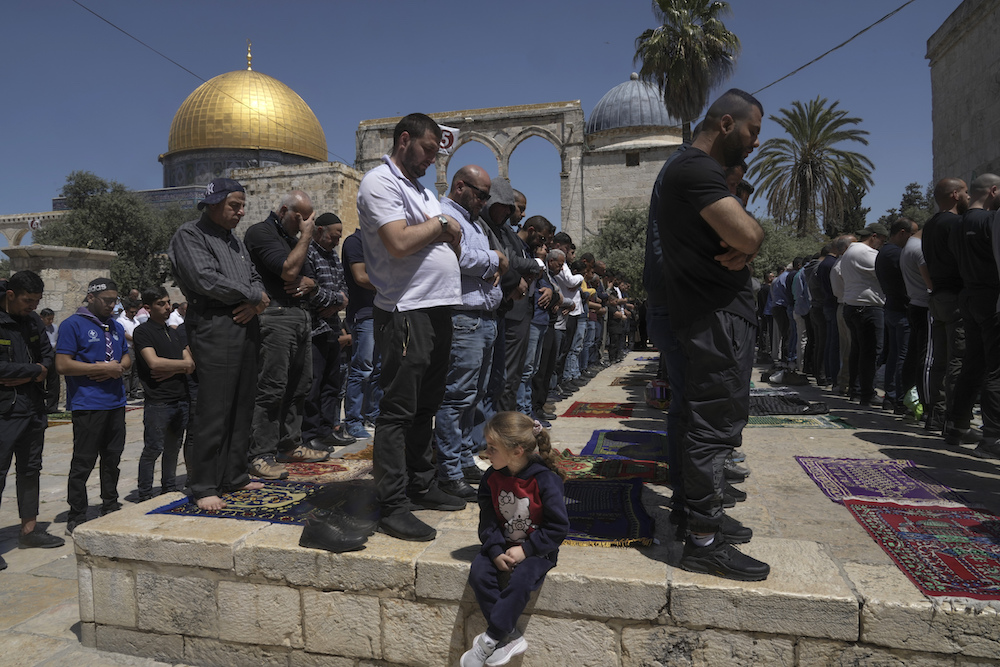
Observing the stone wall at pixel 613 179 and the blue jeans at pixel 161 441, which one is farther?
the stone wall at pixel 613 179

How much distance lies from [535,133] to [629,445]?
105 feet

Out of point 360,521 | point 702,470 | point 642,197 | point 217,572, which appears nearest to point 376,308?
point 360,521

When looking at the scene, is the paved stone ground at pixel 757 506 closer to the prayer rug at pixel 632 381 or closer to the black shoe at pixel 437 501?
the black shoe at pixel 437 501

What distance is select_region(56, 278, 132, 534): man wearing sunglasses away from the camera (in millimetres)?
4141

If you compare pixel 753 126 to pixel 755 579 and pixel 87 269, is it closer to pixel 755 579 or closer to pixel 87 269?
pixel 755 579

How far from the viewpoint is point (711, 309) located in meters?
2.38

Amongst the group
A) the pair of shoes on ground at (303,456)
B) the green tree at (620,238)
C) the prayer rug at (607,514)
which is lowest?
the pair of shoes on ground at (303,456)

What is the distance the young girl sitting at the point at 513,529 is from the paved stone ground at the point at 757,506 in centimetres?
58

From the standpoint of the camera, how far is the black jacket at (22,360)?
3843mm

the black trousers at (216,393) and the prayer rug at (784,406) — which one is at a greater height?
the black trousers at (216,393)

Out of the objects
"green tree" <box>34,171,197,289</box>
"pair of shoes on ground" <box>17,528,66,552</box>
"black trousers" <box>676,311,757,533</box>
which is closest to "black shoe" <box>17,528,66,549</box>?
"pair of shoes on ground" <box>17,528,66,552</box>

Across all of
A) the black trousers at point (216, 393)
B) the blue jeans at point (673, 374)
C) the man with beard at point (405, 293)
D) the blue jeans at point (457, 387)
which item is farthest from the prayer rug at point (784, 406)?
the black trousers at point (216, 393)

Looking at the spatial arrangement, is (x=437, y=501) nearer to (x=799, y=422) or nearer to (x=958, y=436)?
(x=958, y=436)

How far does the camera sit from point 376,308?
2984 mm
